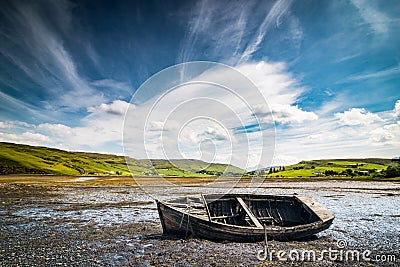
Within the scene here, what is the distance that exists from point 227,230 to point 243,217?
4.31 meters

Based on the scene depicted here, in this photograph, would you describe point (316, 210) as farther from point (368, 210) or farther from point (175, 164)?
point (368, 210)

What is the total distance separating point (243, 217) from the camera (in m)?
19.7

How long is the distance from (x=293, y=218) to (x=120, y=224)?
15.0 metres

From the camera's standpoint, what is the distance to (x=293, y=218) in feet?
68.6

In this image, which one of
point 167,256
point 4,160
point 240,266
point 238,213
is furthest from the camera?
point 4,160

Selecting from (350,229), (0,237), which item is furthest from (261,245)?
(0,237)
